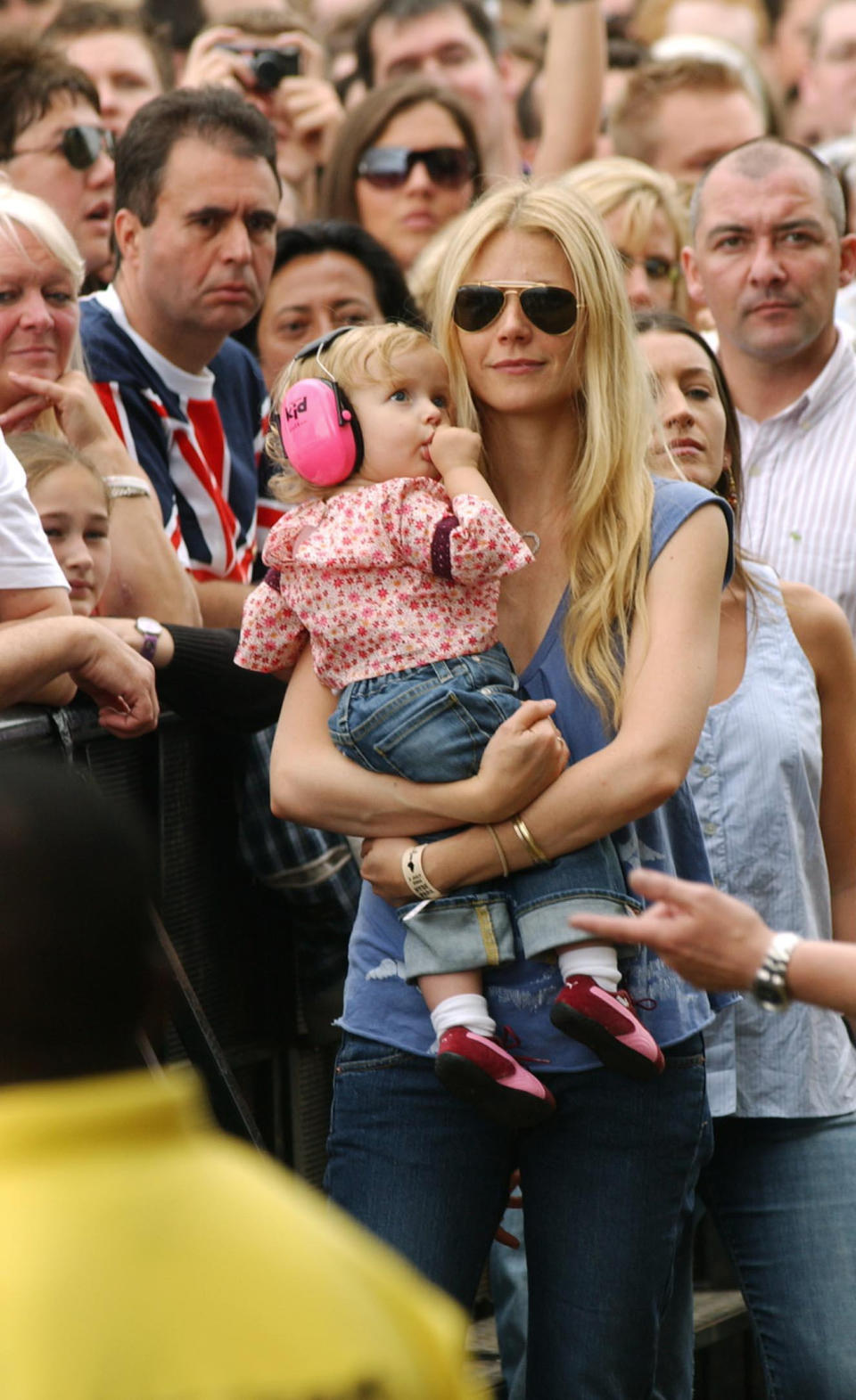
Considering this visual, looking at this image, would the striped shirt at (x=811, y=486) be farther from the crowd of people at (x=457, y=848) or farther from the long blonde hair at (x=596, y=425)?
the long blonde hair at (x=596, y=425)

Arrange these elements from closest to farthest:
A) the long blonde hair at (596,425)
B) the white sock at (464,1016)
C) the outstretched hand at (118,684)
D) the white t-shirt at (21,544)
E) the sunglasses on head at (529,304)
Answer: the white sock at (464,1016)
the long blonde hair at (596,425)
the sunglasses on head at (529,304)
the outstretched hand at (118,684)
the white t-shirt at (21,544)

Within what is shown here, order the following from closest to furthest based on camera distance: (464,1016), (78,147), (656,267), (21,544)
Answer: (464,1016) → (21,544) → (78,147) → (656,267)

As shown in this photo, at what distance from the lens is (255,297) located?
537 centimetres

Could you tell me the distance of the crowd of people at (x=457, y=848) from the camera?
5.19ft

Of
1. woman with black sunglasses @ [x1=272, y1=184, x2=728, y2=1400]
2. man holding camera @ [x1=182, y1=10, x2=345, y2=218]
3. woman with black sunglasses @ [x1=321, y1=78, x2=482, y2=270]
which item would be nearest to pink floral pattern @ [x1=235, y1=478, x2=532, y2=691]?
woman with black sunglasses @ [x1=272, y1=184, x2=728, y2=1400]

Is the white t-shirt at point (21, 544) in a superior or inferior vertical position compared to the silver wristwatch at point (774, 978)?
superior

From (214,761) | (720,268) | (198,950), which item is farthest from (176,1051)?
(720,268)

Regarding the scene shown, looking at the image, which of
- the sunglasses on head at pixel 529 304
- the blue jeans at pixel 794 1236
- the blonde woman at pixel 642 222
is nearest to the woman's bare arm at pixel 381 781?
the sunglasses on head at pixel 529 304

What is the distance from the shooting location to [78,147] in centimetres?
577

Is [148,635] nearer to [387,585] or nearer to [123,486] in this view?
[123,486]

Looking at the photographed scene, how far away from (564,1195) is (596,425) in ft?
3.99

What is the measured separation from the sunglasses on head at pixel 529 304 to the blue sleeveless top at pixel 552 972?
31 centimetres

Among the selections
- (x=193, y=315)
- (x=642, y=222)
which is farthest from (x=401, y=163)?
(x=193, y=315)

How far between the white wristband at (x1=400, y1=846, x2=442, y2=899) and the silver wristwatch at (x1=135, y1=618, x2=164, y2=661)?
41.0 inches
